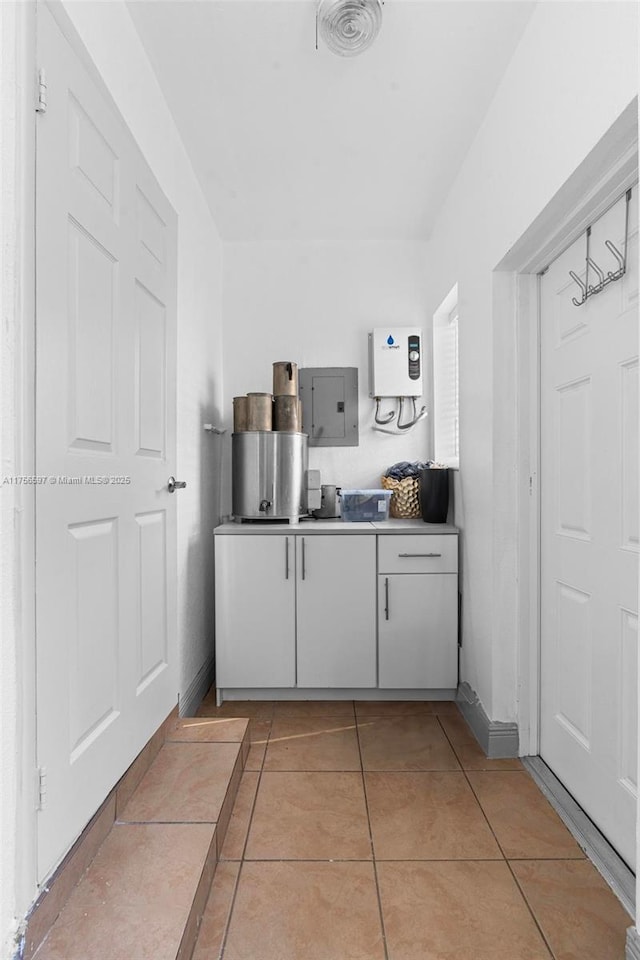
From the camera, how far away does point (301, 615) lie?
8.93 ft

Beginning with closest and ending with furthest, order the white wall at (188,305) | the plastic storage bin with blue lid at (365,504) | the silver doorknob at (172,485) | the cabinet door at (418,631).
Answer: the white wall at (188,305)
the silver doorknob at (172,485)
the cabinet door at (418,631)
the plastic storage bin with blue lid at (365,504)

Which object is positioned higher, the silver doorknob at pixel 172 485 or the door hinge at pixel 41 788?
the silver doorknob at pixel 172 485

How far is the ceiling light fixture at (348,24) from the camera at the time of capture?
1706 millimetres

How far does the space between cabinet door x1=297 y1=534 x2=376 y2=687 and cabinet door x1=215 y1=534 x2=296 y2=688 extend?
6 cm

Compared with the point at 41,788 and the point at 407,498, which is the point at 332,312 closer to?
the point at 407,498

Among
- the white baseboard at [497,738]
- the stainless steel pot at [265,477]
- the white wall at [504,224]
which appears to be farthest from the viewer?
the stainless steel pot at [265,477]

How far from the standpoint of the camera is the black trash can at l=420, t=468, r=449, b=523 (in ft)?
9.20

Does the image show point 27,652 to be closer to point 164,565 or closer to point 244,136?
point 164,565

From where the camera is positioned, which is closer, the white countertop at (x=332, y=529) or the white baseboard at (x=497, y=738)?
the white baseboard at (x=497, y=738)

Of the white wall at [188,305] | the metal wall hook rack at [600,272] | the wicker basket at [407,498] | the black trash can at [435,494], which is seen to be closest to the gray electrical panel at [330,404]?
the wicker basket at [407,498]

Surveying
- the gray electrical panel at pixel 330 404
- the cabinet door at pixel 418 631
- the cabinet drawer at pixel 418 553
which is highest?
the gray electrical panel at pixel 330 404

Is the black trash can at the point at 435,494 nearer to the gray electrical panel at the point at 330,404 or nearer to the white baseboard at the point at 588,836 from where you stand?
the gray electrical panel at the point at 330,404

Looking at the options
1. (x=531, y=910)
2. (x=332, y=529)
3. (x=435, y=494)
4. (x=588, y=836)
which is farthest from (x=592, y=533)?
(x=332, y=529)

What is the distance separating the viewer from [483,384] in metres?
2.29
